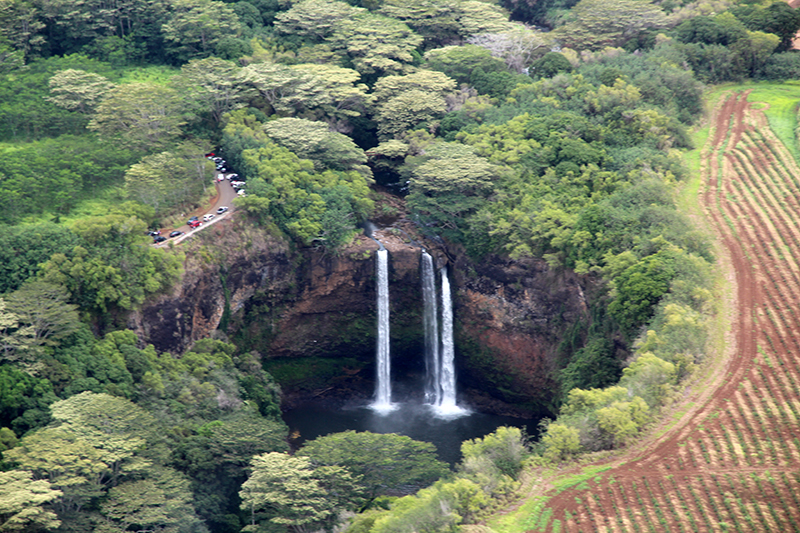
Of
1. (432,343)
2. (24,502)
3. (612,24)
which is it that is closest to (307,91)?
(432,343)

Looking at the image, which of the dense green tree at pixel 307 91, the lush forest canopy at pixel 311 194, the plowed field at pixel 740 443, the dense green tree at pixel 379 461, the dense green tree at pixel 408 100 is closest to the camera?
the plowed field at pixel 740 443

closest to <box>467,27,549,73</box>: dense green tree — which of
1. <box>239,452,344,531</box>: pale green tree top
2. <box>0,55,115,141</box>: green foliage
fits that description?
<box>0,55,115,141</box>: green foliage

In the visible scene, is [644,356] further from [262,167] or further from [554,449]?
[262,167]

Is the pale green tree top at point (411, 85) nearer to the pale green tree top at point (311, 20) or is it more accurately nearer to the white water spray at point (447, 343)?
the pale green tree top at point (311, 20)

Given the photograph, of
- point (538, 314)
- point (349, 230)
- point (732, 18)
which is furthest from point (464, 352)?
point (732, 18)

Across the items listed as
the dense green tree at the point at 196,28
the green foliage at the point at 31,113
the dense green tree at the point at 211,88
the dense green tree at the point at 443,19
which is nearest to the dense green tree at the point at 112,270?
the green foliage at the point at 31,113

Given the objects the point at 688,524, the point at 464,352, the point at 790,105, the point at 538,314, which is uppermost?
the point at 790,105
